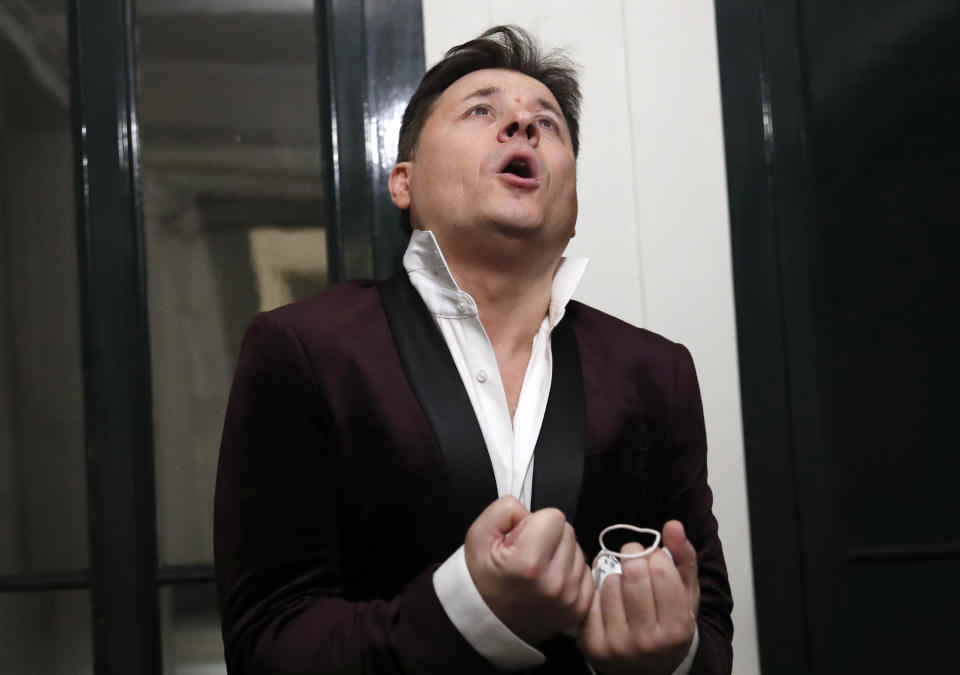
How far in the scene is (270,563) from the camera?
0.88 m

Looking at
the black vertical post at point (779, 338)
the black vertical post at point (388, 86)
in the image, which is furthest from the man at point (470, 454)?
the black vertical post at point (779, 338)

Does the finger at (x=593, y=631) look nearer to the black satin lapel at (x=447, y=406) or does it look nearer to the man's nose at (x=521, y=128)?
the black satin lapel at (x=447, y=406)

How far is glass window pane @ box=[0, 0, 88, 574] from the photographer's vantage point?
56.1 inches

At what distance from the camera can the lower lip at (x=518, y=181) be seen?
3.30 feet

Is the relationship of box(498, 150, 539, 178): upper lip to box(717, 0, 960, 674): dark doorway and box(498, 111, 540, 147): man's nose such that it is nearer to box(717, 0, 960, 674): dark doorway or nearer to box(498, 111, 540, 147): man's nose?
box(498, 111, 540, 147): man's nose

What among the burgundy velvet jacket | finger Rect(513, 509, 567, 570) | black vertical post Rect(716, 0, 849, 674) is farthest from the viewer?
black vertical post Rect(716, 0, 849, 674)

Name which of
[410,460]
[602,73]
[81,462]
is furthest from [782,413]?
[81,462]

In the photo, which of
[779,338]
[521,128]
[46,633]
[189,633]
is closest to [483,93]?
[521,128]

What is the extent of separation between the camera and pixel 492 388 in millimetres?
963

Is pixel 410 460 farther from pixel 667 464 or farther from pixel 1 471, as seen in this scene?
pixel 1 471

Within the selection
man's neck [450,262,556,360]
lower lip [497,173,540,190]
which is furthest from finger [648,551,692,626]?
lower lip [497,173,540,190]

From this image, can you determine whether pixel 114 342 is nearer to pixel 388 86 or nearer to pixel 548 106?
pixel 388 86

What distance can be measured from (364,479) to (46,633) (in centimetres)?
88

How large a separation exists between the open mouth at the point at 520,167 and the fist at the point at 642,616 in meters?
0.48
